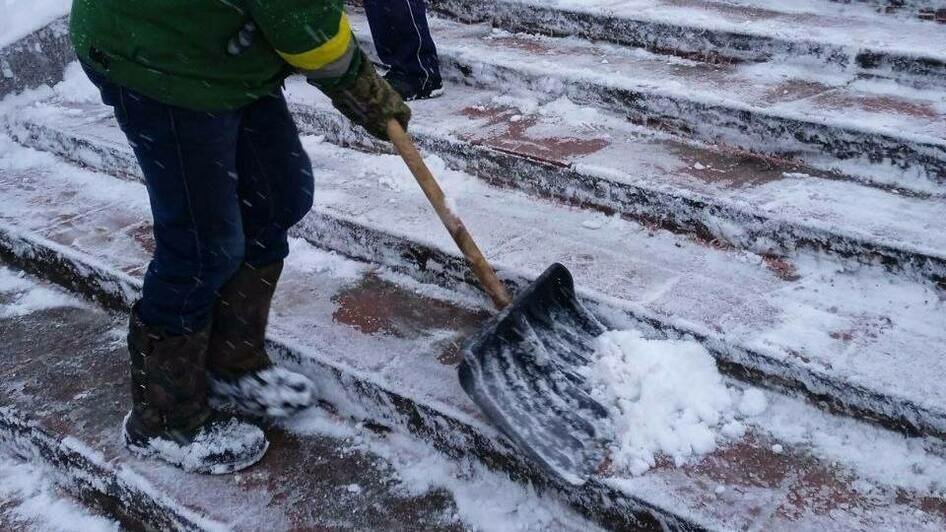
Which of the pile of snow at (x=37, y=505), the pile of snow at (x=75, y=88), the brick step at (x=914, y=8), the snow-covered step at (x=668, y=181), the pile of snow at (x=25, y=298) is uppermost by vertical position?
the brick step at (x=914, y=8)

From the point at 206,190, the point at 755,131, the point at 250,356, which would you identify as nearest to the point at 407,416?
the point at 250,356

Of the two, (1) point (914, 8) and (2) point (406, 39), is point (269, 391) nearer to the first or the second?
(2) point (406, 39)

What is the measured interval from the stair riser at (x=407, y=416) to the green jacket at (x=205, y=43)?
3.26 ft

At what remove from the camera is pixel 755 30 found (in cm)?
424

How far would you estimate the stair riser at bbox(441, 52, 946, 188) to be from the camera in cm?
327

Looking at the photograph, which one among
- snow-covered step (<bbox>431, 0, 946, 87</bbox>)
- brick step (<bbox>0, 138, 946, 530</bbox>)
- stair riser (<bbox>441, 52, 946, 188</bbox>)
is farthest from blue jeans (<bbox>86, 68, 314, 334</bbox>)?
snow-covered step (<bbox>431, 0, 946, 87</bbox>)

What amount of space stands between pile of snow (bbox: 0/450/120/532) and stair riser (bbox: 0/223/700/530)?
7.3 inches

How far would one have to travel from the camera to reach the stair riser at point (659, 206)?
290 cm

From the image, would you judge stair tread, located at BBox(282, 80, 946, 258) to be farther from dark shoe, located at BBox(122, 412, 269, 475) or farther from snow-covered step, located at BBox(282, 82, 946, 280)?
dark shoe, located at BBox(122, 412, 269, 475)

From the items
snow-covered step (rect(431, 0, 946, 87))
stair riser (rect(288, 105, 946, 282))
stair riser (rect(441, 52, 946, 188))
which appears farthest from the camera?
snow-covered step (rect(431, 0, 946, 87))

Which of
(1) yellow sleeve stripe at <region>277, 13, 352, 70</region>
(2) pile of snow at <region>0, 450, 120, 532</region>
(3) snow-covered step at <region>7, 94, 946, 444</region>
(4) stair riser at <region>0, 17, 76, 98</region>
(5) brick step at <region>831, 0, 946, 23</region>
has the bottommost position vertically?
(2) pile of snow at <region>0, 450, 120, 532</region>

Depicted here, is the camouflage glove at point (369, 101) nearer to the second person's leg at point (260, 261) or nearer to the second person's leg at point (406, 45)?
the second person's leg at point (260, 261)

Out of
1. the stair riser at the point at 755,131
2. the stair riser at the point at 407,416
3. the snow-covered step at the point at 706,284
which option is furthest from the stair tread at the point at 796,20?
the stair riser at the point at 407,416

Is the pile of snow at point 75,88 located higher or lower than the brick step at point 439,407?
higher
